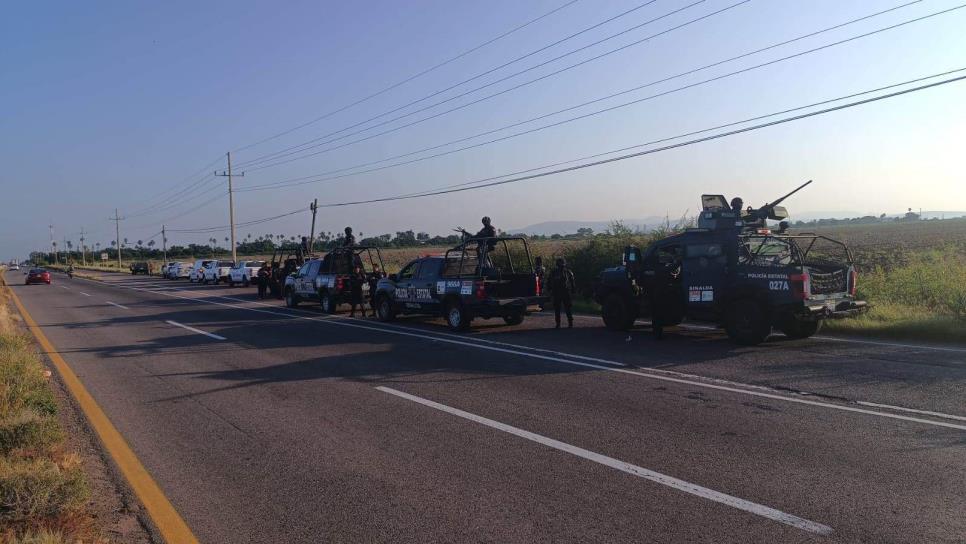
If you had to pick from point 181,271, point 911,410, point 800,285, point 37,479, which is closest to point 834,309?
point 800,285

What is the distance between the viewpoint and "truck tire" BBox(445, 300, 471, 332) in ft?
52.3

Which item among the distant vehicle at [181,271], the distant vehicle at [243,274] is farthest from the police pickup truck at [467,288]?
the distant vehicle at [181,271]

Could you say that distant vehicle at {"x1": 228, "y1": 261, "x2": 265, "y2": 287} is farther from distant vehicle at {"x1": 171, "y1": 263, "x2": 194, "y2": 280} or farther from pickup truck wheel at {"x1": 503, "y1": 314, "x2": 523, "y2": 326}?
pickup truck wheel at {"x1": 503, "y1": 314, "x2": 523, "y2": 326}

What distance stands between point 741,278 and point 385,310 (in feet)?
30.7

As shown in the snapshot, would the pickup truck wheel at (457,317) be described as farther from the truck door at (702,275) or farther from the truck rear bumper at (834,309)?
the truck rear bumper at (834,309)

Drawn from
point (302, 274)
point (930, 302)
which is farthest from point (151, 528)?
point (302, 274)

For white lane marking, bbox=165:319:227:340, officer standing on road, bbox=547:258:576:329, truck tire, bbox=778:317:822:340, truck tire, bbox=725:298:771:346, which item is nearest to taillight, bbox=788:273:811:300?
truck tire, bbox=725:298:771:346

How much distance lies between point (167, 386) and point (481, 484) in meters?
6.35

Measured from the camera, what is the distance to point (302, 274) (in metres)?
24.2

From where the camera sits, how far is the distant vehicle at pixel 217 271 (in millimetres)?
46562

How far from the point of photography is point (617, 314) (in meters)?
15.3

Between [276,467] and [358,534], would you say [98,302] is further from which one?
[358,534]

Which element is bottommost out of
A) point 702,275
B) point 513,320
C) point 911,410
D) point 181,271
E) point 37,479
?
point 911,410

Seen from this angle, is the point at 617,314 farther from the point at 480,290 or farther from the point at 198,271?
the point at 198,271
